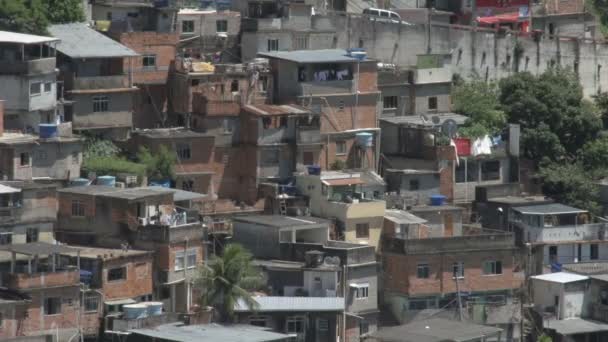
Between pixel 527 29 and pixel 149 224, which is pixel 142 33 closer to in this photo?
pixel 149 224

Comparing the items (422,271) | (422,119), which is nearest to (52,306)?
(422,271)

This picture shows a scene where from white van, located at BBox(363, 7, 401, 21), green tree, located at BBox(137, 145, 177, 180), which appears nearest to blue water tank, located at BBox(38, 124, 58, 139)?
green tree, located at BBox(137, 145, 177, 180)

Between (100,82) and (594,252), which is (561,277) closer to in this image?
(594,252)

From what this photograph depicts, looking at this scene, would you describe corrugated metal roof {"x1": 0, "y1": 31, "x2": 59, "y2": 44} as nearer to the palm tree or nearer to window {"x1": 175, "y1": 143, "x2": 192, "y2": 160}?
window {"x1": 175, "y1": 143, "x2": 192, "y2": 160}

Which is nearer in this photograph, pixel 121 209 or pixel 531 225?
pixel 121 209

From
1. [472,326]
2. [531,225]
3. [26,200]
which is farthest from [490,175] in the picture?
[26,200]

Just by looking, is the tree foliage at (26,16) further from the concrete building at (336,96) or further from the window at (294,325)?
the window at (294,325)
